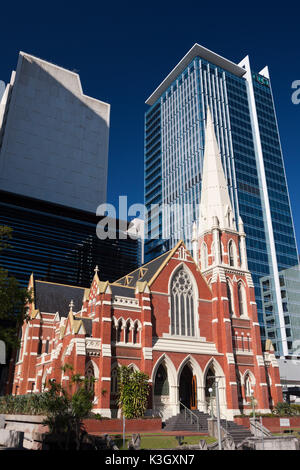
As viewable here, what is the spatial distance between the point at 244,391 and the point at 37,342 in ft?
75.6

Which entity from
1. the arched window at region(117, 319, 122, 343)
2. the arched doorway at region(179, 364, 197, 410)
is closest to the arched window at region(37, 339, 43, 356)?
the arched window at region(117, 319, 122, 343)

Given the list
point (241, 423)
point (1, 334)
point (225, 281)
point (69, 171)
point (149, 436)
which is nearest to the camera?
point (1, 334)

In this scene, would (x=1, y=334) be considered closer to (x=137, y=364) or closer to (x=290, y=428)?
(x=137, y=364)

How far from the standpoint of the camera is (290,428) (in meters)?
36.5

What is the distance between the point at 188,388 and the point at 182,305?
7.85 meters

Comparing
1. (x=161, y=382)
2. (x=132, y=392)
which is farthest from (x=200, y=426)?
(x=132, y=392)

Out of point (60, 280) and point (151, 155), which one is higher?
point (151, 155)

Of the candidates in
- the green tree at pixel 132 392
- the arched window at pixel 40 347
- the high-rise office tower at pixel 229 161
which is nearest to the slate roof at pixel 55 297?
the arched window at pixel 40 347

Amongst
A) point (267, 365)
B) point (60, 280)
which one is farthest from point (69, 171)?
point (267, 365)

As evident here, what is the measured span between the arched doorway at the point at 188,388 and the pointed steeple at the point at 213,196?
16032 mm

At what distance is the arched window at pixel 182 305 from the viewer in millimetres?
40656

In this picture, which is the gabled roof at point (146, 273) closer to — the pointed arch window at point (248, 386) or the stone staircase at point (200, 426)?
the stone staircase at point (200, 426)

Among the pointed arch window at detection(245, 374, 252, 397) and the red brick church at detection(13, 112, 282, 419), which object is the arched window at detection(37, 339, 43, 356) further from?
the pointed arch window at detection(245, 374, 252, 397)

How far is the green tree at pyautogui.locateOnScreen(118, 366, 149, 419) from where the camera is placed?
1292 inches
